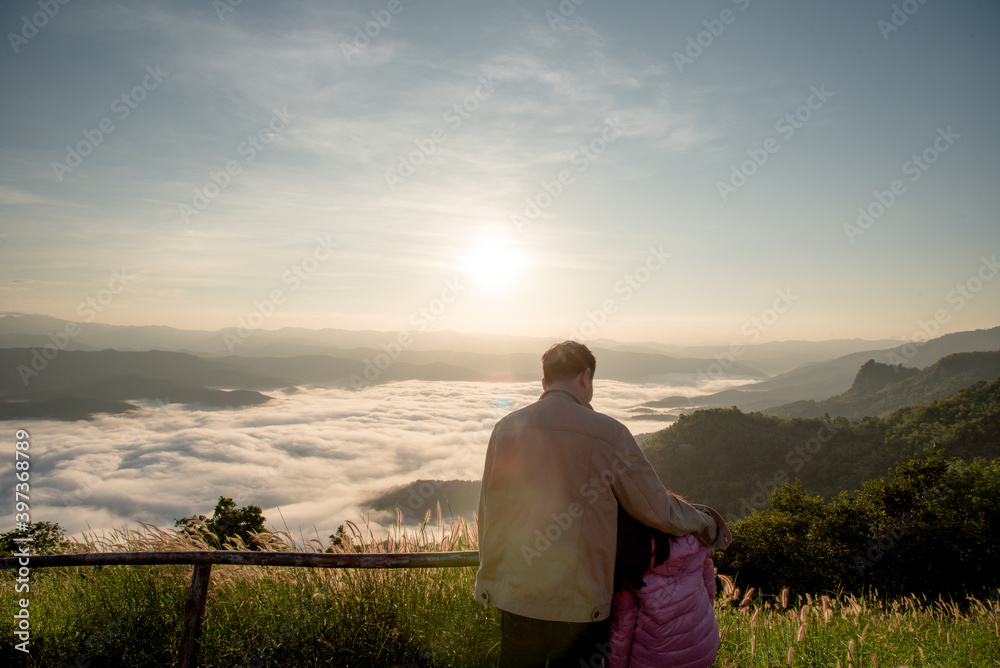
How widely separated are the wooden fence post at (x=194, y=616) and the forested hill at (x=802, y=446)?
72.3 m

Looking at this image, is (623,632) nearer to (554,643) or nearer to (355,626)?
(554,643)

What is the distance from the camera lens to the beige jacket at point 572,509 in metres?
2.45

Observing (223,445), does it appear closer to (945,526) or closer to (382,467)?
(382,467)

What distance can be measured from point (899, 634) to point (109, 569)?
23.3 feet

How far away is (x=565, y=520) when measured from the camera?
2.44 m

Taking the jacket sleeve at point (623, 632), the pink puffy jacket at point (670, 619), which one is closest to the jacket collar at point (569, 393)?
the pink puffy jacket at point (670, 619)

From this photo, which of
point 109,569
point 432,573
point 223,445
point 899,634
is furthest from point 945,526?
point 223,445

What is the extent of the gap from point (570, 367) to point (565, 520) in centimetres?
76

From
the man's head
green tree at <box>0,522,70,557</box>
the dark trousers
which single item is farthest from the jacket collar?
green tree at <box>0,522,70,557</box>

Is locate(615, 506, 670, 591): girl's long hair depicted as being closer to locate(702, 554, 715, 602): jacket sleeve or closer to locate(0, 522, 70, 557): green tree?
locate(702, 554, 715, 602): jacket sleeve

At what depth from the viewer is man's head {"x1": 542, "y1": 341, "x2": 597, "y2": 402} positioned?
268 cm

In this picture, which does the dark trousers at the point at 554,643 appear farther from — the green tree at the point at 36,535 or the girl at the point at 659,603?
the green tree at the point at 36,535

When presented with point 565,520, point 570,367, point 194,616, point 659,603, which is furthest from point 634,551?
point 194,616

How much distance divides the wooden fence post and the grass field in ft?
0.36
